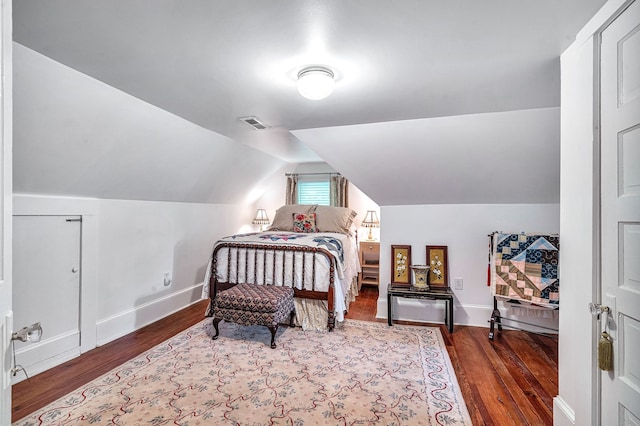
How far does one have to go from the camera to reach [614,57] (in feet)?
4.10

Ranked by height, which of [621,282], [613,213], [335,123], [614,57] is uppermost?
[335,123]

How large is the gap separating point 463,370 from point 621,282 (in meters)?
1.55

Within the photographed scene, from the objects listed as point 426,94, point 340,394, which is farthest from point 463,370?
point 426,94

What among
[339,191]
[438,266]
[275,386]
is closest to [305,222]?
[339,191]

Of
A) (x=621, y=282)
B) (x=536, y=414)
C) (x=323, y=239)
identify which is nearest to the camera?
(x=621, y=282)

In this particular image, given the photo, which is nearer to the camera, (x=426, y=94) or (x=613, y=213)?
(x=613, y=213)

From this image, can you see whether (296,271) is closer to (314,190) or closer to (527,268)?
(527,268)

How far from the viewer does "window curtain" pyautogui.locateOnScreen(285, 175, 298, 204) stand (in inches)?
220

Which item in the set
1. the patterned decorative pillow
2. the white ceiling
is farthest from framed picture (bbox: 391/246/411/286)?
the white ceiling

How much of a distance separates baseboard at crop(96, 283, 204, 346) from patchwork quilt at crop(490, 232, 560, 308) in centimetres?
356

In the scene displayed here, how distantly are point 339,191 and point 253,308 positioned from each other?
2.98 meters

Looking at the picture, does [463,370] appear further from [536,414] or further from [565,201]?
[565,201]

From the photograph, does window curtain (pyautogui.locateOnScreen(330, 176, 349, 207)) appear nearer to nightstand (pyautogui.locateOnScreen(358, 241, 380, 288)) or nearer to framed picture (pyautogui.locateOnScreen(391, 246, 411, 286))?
nightstand (pyautogui.locateOnScreen(358, 241, 380, 288))

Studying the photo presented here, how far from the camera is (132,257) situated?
3164 mm
